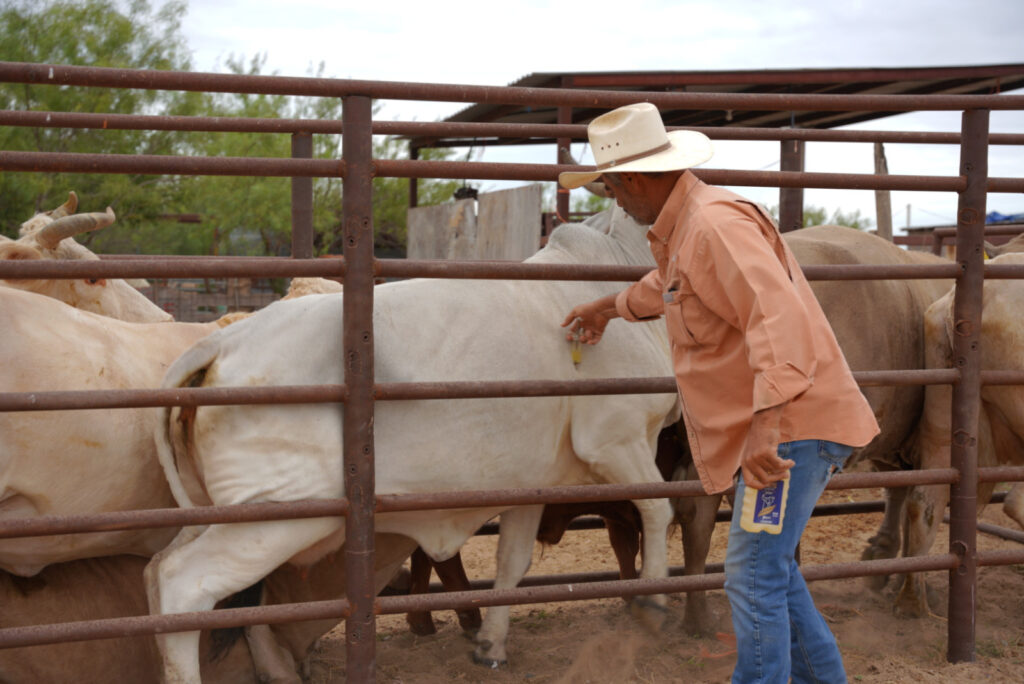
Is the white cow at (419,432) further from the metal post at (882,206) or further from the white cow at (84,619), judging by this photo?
the metal post at (882,206)

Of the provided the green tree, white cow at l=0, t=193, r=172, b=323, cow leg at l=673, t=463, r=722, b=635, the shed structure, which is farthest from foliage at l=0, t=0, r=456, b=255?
cow leg at l=673, t=463, r=722, b=635

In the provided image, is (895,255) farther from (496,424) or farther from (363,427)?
(363,427)

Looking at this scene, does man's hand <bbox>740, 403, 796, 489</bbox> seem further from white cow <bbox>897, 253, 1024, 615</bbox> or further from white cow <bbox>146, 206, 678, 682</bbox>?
white cow <bbox>897, 253, 1024, 615</bbox>

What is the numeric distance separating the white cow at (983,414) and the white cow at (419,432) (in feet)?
4.84

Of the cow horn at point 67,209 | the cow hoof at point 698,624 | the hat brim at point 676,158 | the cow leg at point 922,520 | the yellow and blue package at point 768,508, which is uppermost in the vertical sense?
the hat brim at point 676,158

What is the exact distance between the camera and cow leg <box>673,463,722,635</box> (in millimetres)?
4422

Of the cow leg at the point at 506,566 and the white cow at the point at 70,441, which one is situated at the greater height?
the white cow at the point at 70,441

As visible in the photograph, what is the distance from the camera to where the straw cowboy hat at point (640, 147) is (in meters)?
2.62

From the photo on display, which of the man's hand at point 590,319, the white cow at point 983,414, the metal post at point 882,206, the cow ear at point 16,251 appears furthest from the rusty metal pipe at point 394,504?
the metal post at point 882,206

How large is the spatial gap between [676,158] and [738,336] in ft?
1.75

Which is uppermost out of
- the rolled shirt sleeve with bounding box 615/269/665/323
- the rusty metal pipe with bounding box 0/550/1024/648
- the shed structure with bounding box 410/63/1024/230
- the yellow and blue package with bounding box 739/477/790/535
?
the shed structure with bounding box 410/63/1024/230

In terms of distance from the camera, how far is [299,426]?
10.4 feet

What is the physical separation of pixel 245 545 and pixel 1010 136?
11.2ft

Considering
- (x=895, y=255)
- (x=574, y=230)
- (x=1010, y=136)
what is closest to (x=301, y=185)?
(x=574, y=230)
